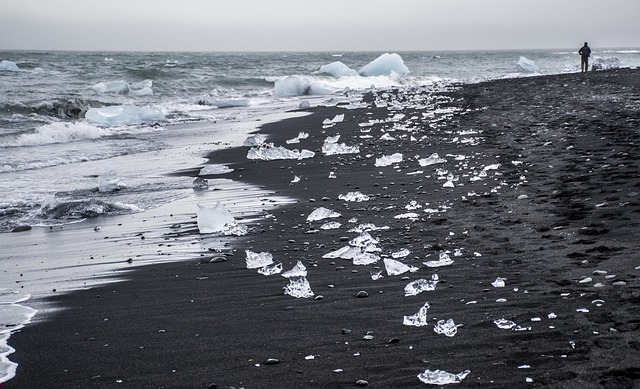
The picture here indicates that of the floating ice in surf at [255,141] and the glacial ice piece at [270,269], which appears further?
the floating ice in surf at [255,141]

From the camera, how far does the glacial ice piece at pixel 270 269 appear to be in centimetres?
459

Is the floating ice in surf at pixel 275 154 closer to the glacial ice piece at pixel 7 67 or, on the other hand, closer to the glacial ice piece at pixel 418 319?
the glacial ice piece at pixel 418 319

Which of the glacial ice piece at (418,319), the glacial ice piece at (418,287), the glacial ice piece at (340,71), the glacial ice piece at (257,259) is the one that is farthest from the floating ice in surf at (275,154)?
the glacial ice piece at (340,71)

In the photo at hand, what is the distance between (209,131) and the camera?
15.9 m

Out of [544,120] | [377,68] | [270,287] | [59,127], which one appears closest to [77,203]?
[270,287]

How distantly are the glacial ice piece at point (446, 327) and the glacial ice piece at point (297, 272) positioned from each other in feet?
4.38

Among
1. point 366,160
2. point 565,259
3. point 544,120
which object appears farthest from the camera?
point 544,120

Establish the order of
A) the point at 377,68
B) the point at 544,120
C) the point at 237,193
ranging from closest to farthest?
the point at 237,193 < the point at 544,120 < the point at 377,68

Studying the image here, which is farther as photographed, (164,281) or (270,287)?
(164,281)

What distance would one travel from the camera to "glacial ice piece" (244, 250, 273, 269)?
4.78m

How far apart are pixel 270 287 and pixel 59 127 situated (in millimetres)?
13114

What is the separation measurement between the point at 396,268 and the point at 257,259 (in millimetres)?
1045

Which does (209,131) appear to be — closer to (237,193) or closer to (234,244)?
(237,193)

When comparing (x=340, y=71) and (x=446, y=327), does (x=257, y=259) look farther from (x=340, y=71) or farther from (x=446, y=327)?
(x=340, y=71)
